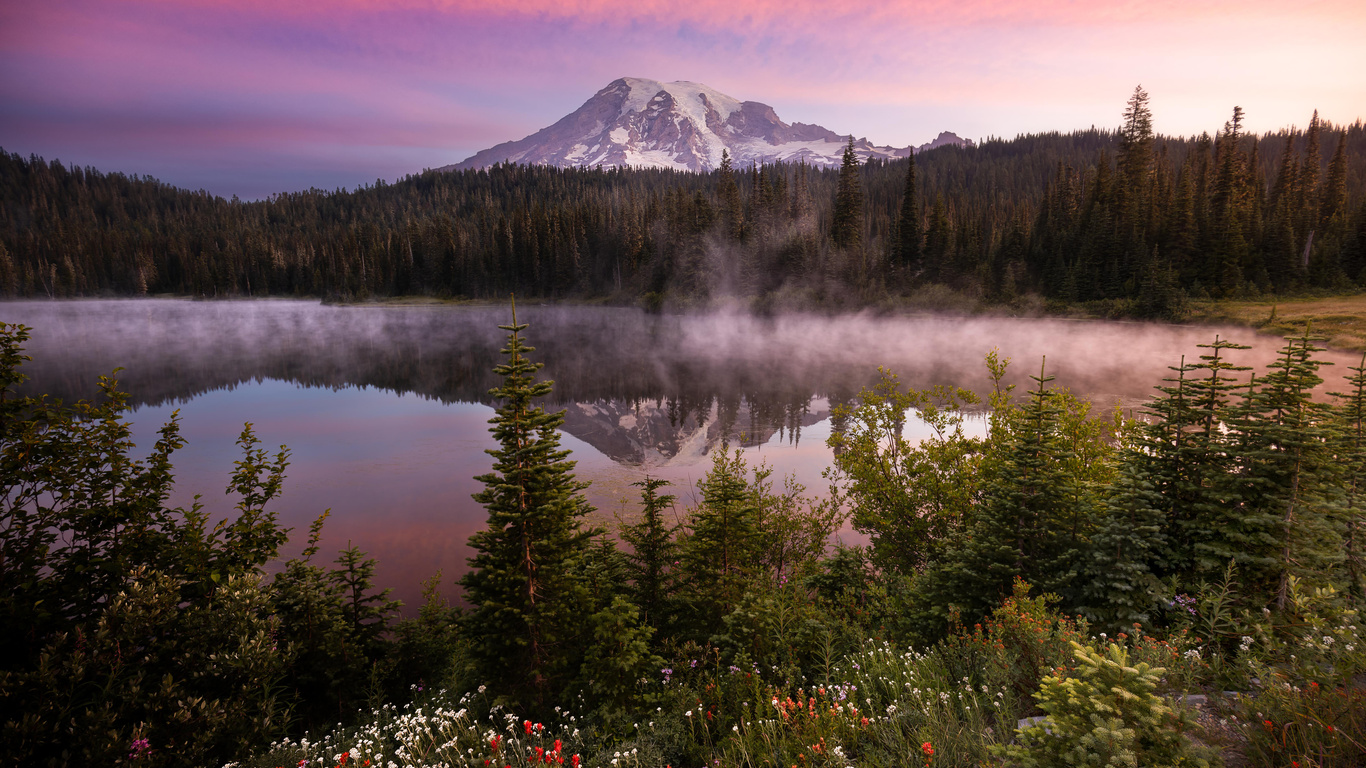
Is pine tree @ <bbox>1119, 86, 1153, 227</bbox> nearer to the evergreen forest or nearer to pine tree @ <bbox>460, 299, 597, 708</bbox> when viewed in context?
the evergreen forest

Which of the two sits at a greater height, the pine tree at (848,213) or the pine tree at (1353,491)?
the pine tree at (848,213)

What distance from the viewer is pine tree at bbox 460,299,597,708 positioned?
11164mm

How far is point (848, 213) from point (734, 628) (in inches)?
4052

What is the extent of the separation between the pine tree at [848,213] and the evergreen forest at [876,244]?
34 cm

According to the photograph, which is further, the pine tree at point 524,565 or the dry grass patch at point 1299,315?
the dry grass patch at point 1299,315

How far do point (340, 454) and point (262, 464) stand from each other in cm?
3358

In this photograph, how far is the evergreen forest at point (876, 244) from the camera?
7294 cm

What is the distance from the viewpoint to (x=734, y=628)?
11938 millimetres

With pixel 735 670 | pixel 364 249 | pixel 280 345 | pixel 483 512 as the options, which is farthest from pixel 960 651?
pixel 364 249

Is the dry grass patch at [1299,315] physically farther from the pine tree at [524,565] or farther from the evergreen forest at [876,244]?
the pine tree at [524,565]

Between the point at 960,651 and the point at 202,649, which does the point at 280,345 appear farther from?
the point at 960,651

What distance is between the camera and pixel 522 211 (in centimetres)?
14288

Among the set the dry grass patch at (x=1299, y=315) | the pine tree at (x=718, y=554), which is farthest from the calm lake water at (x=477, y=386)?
the pine tree at (x=718, y=554)

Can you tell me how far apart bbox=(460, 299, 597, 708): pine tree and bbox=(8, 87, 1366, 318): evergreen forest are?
85.6 meters
